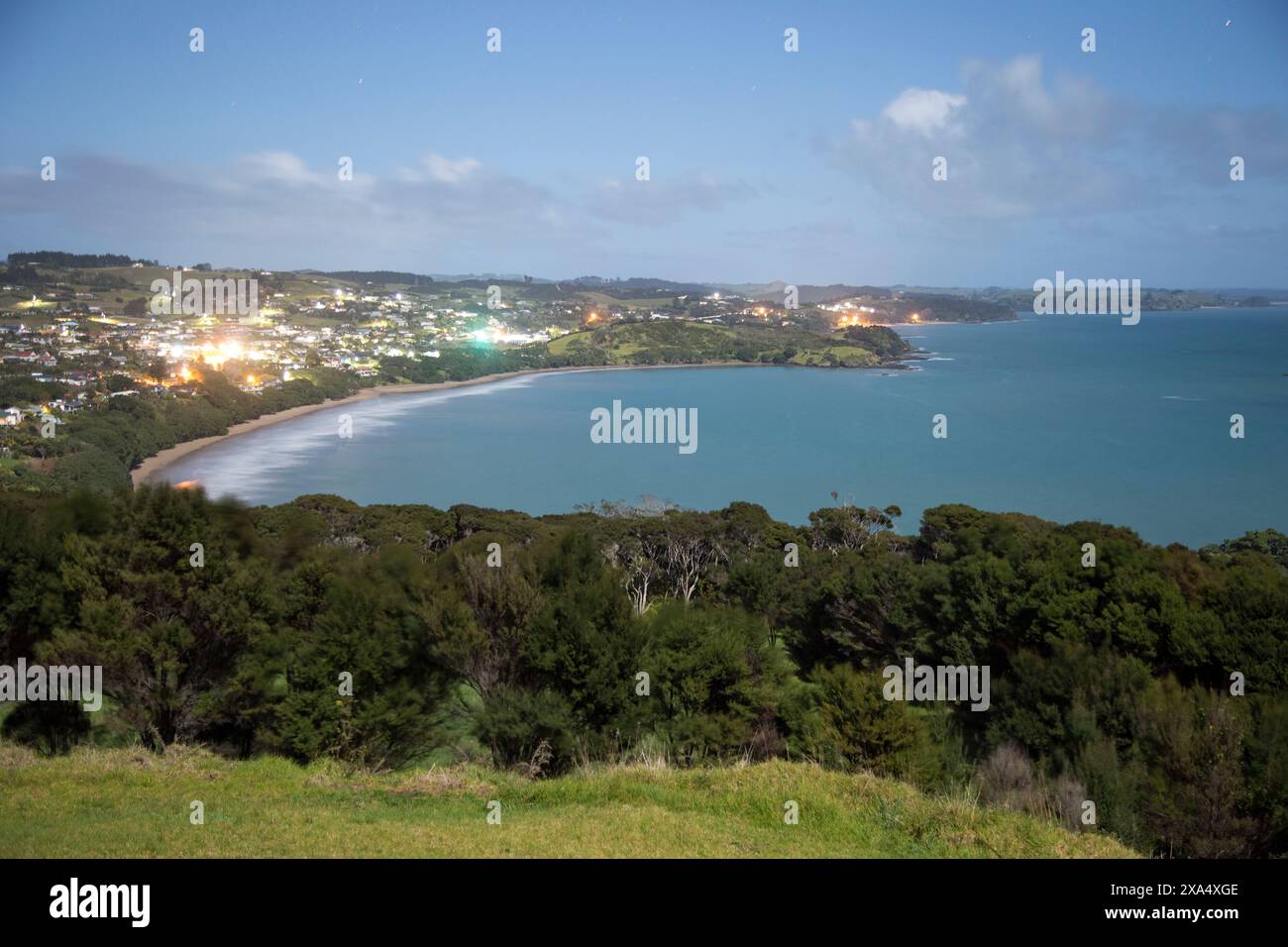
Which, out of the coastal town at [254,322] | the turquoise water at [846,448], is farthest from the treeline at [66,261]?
the turquoise water at [846,448]

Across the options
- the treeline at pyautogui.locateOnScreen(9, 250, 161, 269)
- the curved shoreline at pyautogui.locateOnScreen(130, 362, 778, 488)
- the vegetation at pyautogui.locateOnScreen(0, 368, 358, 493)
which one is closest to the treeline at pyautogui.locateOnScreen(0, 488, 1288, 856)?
the curved shoreline at pyautogui.locateOnScreen(130, 362, 778, 488)

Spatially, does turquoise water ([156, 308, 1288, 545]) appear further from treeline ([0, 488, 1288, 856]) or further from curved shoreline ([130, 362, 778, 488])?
treeline ([0, 488, 1288, 856])

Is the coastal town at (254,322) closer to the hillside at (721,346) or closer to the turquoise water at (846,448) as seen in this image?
the hillside at (721,346)

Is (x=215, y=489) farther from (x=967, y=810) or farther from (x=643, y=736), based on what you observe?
(x=967, y=810)

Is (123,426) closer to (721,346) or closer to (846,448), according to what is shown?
(846,448)

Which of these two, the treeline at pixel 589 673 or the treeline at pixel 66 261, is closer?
the treeline at pixel 589 673
